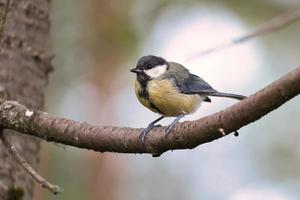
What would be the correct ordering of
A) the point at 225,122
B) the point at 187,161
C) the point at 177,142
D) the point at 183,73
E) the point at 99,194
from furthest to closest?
the point at 187,161 → the point at 99,194 → the point at 183,73 → the point at 177,142 → the point at 225,122

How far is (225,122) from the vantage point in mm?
1768

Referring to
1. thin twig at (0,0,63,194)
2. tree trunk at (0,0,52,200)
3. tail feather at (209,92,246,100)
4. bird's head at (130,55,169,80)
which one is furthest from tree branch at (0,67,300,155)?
bird's head at (130,55,169,80)

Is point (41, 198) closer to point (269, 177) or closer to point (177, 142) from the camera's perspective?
point (269, 177)

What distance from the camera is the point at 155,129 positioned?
205 cm

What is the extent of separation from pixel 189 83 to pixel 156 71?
165 mm

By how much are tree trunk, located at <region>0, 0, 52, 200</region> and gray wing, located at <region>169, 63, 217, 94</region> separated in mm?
534

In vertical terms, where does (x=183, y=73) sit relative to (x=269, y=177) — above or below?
above

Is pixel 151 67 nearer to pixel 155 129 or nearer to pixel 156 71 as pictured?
pixel 156 71

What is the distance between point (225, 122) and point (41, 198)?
3.93 meters

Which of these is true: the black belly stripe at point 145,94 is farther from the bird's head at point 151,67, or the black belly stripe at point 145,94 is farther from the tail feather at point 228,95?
the tail feather at point 228,95

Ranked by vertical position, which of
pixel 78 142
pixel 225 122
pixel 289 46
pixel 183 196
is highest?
pixel 225 122

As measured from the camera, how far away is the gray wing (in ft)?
9.77

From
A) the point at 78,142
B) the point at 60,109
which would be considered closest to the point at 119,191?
the point at 60,109

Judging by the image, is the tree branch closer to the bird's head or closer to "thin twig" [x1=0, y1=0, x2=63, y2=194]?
"thin twig" [x1=0, y1=0, x2=63, y2=194]
